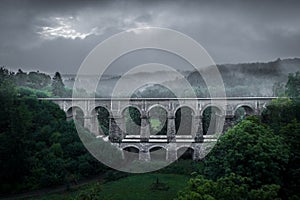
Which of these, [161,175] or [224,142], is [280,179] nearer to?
[224,142]

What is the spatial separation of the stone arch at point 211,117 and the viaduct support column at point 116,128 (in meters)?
8.34

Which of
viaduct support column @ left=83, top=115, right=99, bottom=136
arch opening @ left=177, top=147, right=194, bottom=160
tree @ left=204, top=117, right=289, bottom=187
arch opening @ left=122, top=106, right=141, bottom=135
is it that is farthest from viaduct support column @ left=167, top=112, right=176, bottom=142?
tree @ left=204, top=117, right=289, bottom=187

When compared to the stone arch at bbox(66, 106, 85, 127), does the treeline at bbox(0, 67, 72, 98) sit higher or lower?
higher

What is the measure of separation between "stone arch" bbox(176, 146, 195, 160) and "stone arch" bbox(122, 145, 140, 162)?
3.99 m

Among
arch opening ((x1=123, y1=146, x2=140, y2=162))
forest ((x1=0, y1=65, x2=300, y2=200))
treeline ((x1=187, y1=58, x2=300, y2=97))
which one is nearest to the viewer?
forest ((x1=0, y1=65, x2=300, y2=200))

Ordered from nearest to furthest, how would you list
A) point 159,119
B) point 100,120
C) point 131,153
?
point 131,153 < point 100,120 < point 159,119

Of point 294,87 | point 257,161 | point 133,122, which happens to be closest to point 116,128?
point 133,122

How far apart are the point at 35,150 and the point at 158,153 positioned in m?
13.4

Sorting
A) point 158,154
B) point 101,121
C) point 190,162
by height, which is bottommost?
point 190,162

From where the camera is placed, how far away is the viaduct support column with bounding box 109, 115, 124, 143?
32.4 m

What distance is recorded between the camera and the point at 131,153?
31.8m

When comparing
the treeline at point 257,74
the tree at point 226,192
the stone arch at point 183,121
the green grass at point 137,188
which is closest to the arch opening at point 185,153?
the green grass at point 137,188

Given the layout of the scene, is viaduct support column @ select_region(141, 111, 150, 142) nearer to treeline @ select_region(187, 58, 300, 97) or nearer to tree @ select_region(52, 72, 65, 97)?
→ tree @ select_region(52, 72, 65, 97)

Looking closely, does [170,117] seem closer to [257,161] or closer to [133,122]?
[133,122]
